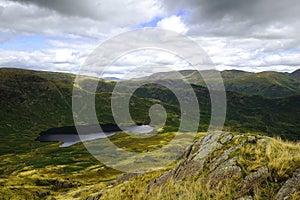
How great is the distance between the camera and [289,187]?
35.3ft

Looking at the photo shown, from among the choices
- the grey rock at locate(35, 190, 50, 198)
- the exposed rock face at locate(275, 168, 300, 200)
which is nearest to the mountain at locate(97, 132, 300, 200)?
the exposed rock face at locate(275, 168, 300, 200)

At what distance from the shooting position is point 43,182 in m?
80.4

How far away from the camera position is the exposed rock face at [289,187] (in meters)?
10.4

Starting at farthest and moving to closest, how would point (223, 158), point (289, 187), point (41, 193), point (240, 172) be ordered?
point (41, 193) → point (223, 158) → point (240, 172) → point (289, 187)

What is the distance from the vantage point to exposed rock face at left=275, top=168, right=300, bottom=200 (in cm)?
1037

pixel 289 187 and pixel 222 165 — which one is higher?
pixel 289 187

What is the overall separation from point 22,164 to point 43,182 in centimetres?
8440

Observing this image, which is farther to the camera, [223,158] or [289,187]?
[223,158]

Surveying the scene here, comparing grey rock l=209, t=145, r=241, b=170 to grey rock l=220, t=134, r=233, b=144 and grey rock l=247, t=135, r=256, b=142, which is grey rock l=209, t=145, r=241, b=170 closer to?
grey rock l=247, t=135, r=256, b=142

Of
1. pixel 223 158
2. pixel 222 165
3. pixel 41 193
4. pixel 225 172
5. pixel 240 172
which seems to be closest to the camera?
pixel 240 172

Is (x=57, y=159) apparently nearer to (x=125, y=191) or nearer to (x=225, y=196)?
(x=125, y=191)

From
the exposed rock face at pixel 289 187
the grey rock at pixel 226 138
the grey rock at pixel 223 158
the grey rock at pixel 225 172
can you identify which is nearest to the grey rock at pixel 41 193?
the grey rock at pixel 226 138

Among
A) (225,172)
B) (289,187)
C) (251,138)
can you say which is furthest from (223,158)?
(289,187)

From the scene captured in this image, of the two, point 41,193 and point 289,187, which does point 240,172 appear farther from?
point 41,193
